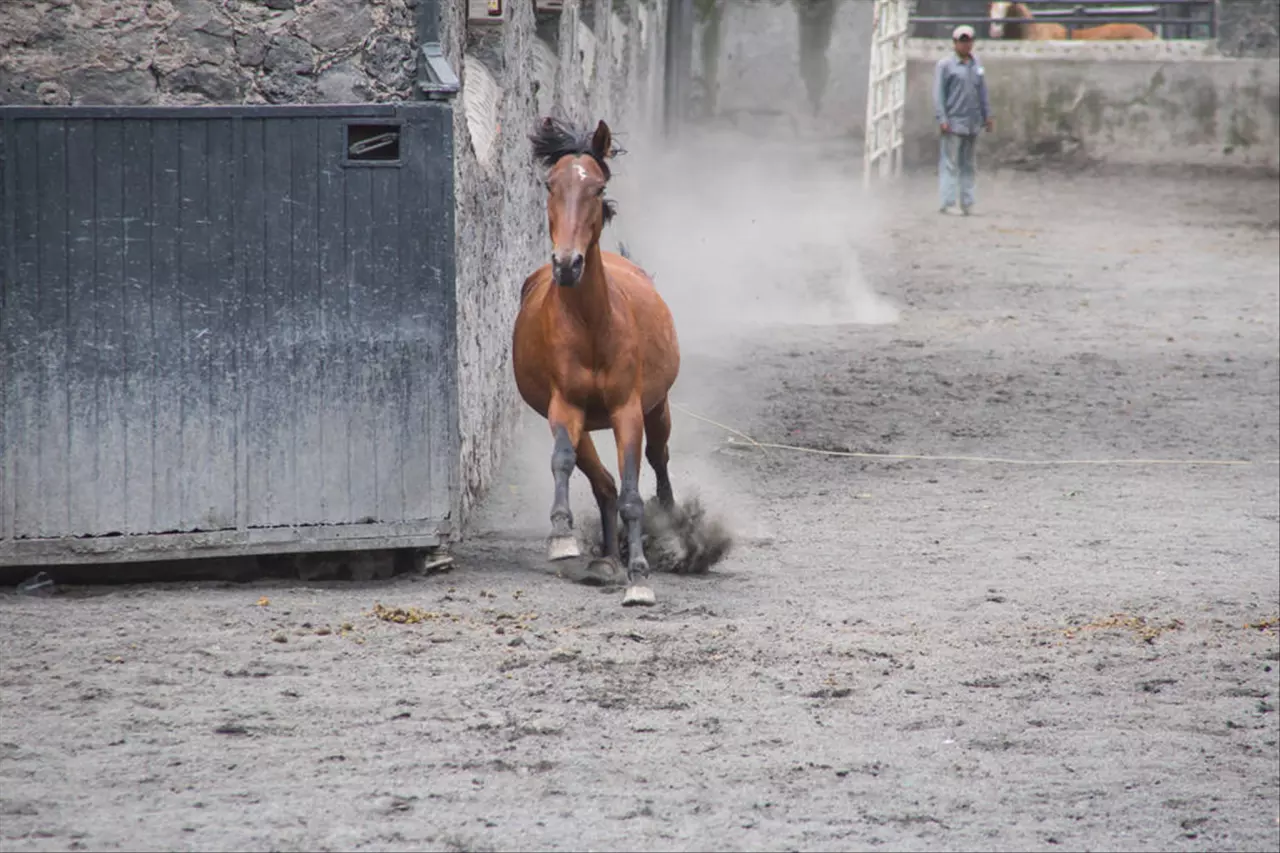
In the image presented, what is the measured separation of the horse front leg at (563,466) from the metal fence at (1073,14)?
19581 millimetres

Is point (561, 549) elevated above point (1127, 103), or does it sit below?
below

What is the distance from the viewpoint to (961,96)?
22.9 metres

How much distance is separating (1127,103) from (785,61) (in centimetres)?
496

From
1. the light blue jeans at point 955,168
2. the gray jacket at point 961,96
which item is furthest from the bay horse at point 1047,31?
the light blue jeans at point 955,168

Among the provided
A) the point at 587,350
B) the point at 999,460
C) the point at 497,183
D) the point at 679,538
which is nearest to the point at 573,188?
the point at 587,350

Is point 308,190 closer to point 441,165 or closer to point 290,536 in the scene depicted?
point 441,165

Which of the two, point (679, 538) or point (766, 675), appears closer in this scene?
point (766, 675)

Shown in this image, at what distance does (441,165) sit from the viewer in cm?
816

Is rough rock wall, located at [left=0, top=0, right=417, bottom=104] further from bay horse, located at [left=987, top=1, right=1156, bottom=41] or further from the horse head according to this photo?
bay horse, located at [left=987, top=1, right=1156, bottom=41]

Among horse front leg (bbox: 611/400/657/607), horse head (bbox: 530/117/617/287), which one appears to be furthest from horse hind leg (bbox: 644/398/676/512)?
horse head (bbox: 530/117/617/287)

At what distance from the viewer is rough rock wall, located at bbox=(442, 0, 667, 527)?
30.9 feet

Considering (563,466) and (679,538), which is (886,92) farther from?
(563,466)

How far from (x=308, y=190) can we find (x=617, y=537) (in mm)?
2220

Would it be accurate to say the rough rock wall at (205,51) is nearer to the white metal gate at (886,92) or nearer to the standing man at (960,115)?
the standing man at (960,115)
